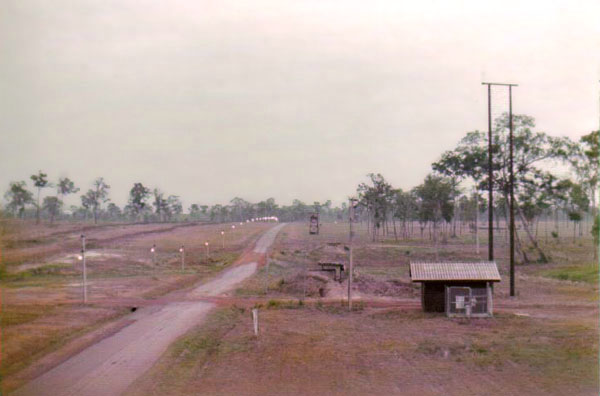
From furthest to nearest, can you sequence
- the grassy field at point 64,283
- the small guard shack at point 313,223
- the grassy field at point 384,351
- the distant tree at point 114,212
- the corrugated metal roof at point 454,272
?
the distant tree at point 114,212
the small guard shack at point 313,223
the corrugated metal roof at point 454,272
the grassy field at point 64,283
the grassy field at point 384,351

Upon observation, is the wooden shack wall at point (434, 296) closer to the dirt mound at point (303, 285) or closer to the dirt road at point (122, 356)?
the dirt mound at point (303, 285)

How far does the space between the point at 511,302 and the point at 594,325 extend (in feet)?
29.5

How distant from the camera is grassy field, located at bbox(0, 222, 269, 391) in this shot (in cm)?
1778

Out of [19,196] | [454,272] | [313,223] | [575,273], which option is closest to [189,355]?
[19,196]

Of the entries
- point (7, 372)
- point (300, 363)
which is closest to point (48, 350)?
point (7, 372)

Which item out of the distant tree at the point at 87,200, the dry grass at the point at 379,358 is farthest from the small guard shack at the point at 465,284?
the distant tree at the point at 87,200

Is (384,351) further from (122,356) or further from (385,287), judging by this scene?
(385,287)

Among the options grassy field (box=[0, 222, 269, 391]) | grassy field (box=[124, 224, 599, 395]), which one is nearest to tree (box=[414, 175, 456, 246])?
grassy field (box=[0, 222, 269, 391])

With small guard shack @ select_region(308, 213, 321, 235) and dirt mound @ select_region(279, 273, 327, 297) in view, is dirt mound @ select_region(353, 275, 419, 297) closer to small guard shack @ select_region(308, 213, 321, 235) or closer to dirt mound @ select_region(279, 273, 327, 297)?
dirt mound @ select_region(279, 273, 327, 297)

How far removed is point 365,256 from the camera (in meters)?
70.5

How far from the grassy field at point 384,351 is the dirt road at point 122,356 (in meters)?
0.68

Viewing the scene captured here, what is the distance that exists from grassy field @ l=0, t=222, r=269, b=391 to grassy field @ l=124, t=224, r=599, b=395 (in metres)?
4.61

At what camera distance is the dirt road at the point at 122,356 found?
50.5 ft

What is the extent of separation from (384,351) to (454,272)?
989 cm
